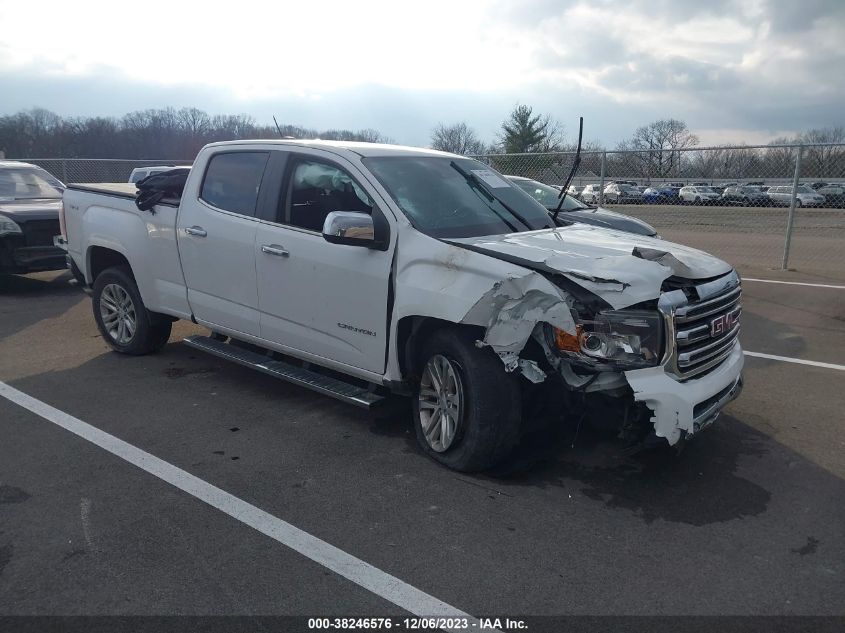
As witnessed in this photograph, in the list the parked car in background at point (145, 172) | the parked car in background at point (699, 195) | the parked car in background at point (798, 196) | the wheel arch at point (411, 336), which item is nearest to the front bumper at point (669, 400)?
the wheel arch at point (411, 336)

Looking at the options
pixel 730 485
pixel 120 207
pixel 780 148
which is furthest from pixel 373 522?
pixel 780 148

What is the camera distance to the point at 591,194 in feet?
52.4

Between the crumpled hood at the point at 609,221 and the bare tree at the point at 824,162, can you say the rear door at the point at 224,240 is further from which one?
the bare tree at the point at 824,162

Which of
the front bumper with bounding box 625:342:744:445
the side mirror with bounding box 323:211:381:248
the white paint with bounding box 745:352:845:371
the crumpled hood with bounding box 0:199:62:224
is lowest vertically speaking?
the white paint with bounding box 745:352:845:371

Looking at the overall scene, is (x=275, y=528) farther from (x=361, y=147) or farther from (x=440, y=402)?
(x=361, y=147)

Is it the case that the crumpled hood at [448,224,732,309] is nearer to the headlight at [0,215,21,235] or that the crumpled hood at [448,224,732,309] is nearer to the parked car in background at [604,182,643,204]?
the headlight at [0,215,21,235]

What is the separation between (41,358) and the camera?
7.11 m

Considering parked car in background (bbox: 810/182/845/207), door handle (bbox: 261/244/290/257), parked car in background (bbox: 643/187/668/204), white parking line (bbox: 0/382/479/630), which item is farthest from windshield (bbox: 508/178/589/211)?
white parking line (bbox: 0/382/479/630)

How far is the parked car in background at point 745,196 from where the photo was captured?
1349cm

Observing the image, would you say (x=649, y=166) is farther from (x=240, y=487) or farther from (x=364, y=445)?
(x=240, y=487)

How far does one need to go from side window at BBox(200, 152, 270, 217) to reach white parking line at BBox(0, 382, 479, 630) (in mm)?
1963

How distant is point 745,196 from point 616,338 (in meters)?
11.3

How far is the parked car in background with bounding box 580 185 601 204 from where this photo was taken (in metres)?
15.2

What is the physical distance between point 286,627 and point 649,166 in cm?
1358
